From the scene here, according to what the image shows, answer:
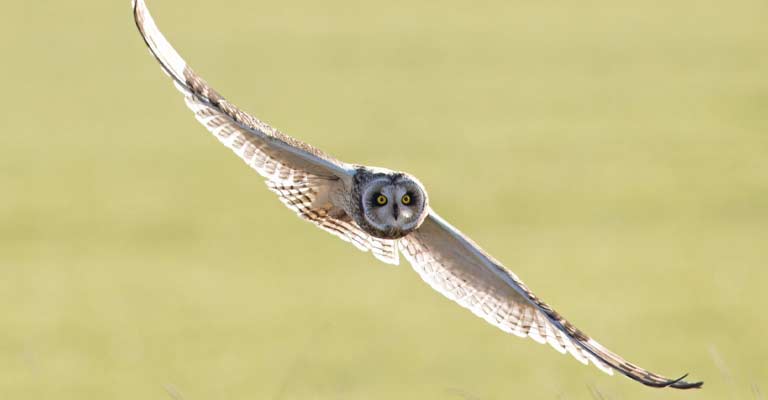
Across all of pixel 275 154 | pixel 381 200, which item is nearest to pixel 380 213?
pixel 381 200

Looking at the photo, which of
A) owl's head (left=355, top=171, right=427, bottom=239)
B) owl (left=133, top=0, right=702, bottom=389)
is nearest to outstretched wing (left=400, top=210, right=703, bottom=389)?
owl (left=133, top=0, right=702, bottom=389)

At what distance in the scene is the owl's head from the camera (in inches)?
205

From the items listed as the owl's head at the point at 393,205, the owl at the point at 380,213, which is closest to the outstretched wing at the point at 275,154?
the owl at the point at 380,213

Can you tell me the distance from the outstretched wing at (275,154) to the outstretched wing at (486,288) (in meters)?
0.14

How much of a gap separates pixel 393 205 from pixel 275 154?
1.51 ft

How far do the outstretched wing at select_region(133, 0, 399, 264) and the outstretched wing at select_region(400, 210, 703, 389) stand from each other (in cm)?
14

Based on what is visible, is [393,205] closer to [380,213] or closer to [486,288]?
[380,213]

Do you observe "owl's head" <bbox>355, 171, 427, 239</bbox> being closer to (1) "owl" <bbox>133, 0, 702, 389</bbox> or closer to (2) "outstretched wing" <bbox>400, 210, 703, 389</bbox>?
(1) "owl" <bbox>133, 0, 702, 389</bbox>

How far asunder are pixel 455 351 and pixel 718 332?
189 cm

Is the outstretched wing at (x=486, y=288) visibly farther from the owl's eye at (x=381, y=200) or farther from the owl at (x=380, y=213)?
the owl's eye at (x=381, y=200)

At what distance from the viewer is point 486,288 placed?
5.35 meters

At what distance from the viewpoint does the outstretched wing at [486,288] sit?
4953mm

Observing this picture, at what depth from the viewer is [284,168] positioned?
5402 mm

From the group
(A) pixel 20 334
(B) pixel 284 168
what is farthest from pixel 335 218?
(A) pixel 20 334
